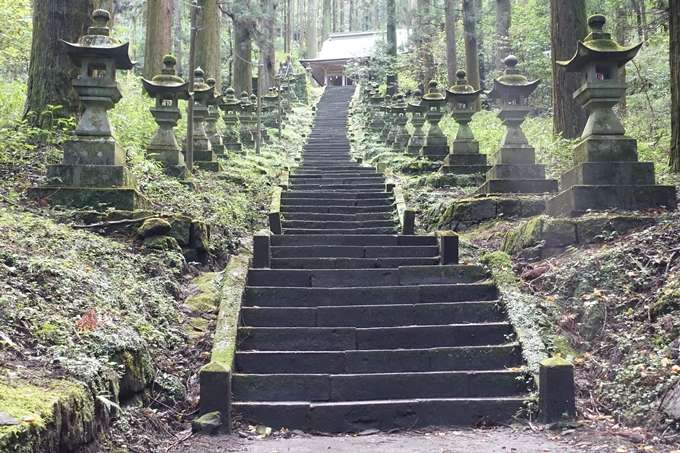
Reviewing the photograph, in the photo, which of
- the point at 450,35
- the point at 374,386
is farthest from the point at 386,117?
the point at 374,386

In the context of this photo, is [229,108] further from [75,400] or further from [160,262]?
[75,400]

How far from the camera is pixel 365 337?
670 centimetres

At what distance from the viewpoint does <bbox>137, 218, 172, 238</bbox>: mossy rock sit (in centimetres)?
797

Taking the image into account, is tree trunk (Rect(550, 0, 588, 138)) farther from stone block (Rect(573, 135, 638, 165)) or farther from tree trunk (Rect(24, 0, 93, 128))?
tree trunk (Rect(24, 0, 93, 128))

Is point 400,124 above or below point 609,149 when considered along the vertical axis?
above

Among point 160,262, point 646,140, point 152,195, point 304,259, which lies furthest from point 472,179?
point 160,262

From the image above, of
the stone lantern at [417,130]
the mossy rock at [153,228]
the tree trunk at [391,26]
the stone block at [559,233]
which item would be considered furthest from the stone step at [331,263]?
the tree trunk at [391,26]

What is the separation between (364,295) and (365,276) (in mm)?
617

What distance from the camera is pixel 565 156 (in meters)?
12.6

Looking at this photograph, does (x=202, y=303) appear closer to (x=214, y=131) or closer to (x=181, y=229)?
(x=181, y=229)

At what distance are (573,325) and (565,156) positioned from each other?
22.3ft

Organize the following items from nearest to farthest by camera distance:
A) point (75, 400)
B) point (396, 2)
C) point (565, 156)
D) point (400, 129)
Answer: point (75, 400), point (565, 156), point (400, 129), point (396, 2)

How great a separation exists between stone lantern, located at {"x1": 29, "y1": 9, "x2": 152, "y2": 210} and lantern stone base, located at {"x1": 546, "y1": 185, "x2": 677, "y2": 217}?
19.0ft

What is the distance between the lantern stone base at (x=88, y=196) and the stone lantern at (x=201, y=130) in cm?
565
